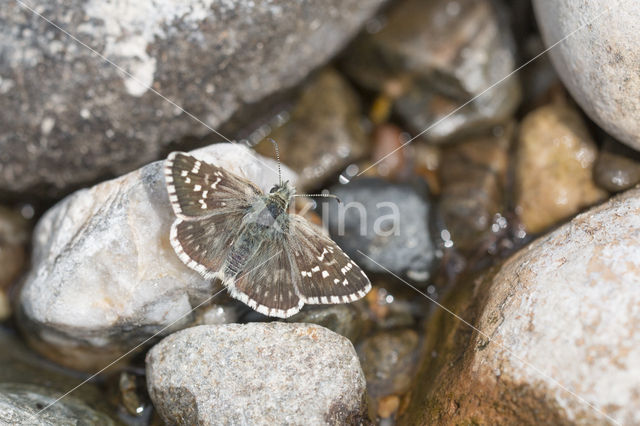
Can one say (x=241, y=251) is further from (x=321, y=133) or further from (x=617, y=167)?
(x=617, y=167)

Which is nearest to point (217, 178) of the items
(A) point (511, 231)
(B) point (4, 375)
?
(B) point (4, 375)

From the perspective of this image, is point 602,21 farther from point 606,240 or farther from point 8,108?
point 8,108

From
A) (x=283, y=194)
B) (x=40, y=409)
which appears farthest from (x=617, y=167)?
(x=40, y=409)

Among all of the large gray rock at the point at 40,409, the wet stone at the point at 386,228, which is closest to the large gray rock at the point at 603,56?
the wet stone at the point at 386,228

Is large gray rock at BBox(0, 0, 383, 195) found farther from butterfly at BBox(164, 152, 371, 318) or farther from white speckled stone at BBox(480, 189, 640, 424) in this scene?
white speckled stone at BBox(480, 189, 640, 424)

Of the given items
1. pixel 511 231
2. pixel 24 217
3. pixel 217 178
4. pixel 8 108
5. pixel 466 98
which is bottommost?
pixel 511 231

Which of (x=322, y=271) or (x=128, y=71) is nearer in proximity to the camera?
(x=322, y=271)

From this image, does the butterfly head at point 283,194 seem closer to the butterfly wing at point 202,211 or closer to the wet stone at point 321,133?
the butterfly wing at point 202,211
